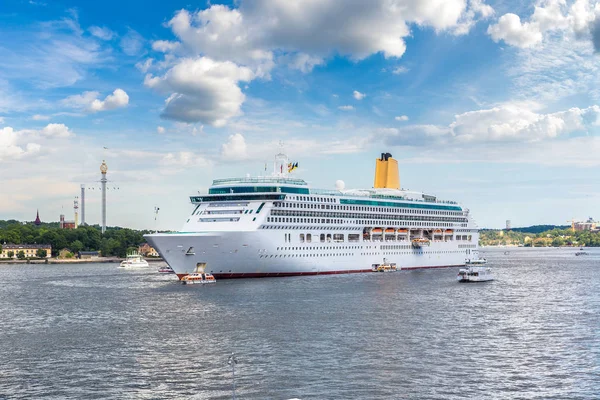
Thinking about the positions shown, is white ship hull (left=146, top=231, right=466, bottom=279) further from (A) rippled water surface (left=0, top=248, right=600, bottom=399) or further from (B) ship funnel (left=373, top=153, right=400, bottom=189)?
(B) ship funnel (left=373, top=153, right=400, bottom=189)

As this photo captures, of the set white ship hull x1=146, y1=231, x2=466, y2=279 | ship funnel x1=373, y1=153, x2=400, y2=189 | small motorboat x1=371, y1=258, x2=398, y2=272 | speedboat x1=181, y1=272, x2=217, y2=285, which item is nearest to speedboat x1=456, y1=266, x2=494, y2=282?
white ship hull x1=146, y1=231, x2=466, y2=279

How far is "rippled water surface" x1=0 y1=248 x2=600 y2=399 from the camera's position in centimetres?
3116

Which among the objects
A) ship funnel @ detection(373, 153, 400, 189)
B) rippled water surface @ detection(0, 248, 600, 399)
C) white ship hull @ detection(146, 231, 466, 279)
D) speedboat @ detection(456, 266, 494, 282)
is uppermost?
ship funnel @ detection(373, 153, 400, 189)

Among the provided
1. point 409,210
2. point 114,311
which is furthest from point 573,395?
point 409,210

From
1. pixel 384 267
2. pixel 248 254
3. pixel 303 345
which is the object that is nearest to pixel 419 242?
pixel 384 267

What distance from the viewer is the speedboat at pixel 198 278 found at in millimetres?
77875

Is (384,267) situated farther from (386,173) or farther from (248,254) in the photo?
(248,254)

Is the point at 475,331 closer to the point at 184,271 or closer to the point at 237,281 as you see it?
the point at 237,281

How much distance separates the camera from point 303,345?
40094 mm

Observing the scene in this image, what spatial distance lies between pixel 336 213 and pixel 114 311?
4673 centimetres

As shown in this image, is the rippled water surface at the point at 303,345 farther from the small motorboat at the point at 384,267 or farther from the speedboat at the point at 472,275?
the small motorboat at the point at 384,267

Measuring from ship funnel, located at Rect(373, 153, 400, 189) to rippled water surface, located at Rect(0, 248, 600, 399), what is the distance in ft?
182

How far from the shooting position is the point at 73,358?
37.5 meters

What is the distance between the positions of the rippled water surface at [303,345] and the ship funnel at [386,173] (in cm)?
5536
